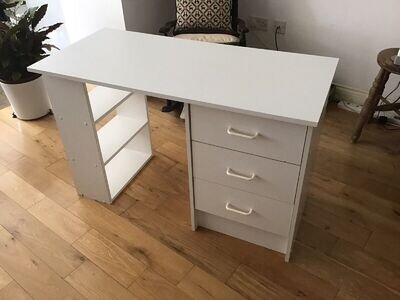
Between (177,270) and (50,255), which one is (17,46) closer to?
(50,255)

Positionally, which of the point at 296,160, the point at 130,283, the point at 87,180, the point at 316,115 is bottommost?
the point at 130,283

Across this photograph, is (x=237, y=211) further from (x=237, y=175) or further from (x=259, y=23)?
(x=259, y=23)

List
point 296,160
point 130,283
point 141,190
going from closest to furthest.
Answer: point 296,160 → point 130,283 → point 141,190

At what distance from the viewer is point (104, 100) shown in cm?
185

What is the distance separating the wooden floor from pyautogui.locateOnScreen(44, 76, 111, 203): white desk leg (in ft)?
0.36

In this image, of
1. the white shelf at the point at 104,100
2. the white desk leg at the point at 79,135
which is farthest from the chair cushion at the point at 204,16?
the white desk leg at the point at 79,135

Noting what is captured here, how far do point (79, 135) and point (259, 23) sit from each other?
1745mm

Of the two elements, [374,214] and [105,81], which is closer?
[105,81]

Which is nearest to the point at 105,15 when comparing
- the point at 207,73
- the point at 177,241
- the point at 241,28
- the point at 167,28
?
the point at 167,28

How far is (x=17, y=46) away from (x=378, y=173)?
2.28m

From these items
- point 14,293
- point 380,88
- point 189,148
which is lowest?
point 14,293

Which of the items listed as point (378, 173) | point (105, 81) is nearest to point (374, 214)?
point (378, 173)

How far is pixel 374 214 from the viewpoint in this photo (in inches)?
72.5

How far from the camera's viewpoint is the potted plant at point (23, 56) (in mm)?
2285
